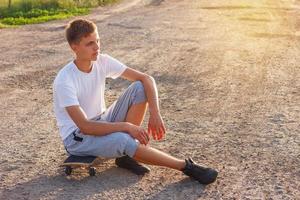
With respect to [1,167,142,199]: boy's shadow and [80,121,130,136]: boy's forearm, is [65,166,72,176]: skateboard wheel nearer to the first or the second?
[1,167,142,199]: boy's shadow

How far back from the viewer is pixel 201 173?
4602mm

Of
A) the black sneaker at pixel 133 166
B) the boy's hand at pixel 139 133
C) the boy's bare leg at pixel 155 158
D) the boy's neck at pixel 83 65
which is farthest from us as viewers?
Answer: the black sneaker at pixel 133 166

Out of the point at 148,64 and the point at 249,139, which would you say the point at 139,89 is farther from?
the point at 148,64

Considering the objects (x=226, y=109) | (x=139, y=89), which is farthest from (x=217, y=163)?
(x=226, y=109)

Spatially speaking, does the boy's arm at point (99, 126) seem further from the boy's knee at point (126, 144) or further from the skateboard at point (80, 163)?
the skateboard at point (80, 163)

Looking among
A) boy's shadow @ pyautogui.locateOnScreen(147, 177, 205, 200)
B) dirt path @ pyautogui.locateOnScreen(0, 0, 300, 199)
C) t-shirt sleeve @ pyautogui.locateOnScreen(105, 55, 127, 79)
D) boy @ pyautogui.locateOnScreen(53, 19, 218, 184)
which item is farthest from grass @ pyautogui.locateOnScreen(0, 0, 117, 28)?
boy's shadow @ pyautogui.locateOnScreen(147, 177, 205, 200)

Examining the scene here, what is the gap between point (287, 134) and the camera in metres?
5.98

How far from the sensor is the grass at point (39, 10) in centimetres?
1738

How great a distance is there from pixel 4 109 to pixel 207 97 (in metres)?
2.45

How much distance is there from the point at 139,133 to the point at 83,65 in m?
0.71

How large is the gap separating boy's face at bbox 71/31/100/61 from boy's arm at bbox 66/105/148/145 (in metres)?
0.40

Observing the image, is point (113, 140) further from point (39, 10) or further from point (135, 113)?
point (39, 10)

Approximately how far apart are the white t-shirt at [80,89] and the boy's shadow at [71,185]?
0.36 m

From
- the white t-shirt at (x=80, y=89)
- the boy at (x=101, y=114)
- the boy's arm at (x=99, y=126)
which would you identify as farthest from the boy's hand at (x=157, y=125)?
the white t-shirt at (x=80, y=89)
